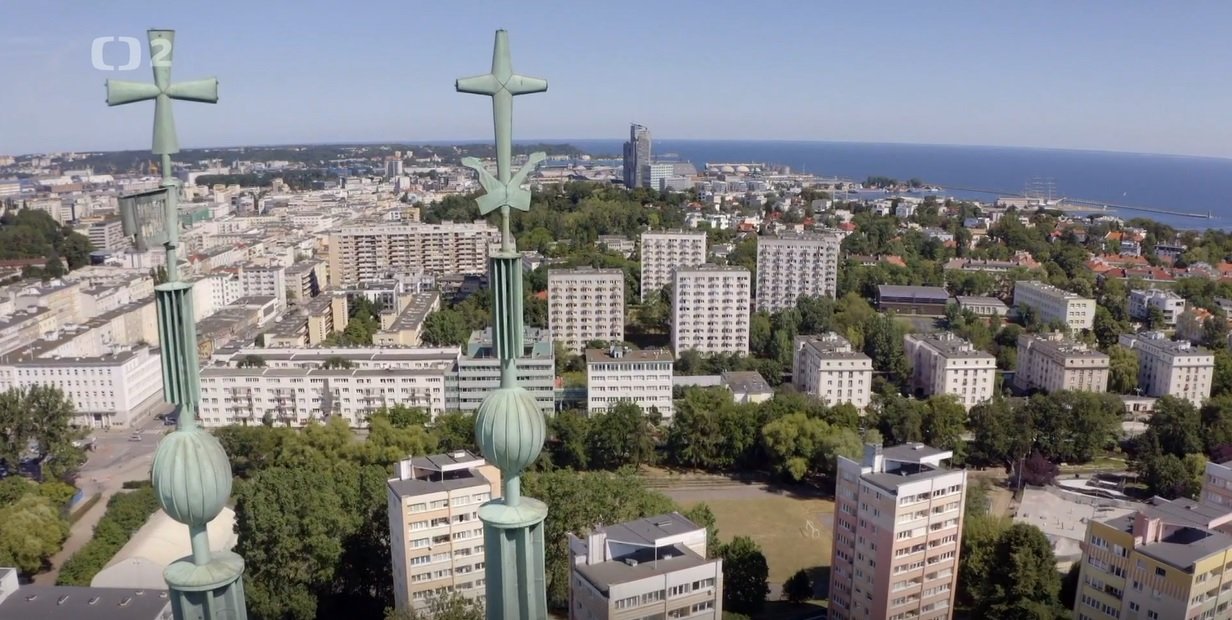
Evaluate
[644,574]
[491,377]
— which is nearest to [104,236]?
[491,377]

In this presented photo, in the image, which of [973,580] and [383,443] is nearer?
[973,580]

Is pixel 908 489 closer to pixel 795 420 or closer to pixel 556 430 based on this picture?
pixel 795 420

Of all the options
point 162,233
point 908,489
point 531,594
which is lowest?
point 908,489

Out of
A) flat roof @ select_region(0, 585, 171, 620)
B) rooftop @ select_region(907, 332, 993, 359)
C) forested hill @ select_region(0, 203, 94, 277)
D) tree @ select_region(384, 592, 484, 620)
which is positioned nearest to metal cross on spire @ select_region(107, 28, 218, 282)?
tree @ select_region(384, 592, 484, 620)

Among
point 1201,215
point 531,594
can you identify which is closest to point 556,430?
point 531,594

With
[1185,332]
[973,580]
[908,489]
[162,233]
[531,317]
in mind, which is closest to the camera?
[162,233]

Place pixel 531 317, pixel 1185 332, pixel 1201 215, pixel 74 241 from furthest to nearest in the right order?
1. pixel 1201 215
2. pixel 74 241
3. pixel 531 317
4. pixel 1185 332

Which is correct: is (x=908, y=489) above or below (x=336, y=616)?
above

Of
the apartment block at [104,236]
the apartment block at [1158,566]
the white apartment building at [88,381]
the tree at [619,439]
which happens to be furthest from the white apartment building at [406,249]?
the apartment block at [1158,566]

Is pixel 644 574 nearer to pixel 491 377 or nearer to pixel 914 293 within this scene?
pixel 491 377
